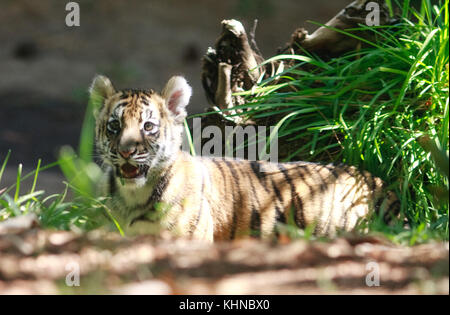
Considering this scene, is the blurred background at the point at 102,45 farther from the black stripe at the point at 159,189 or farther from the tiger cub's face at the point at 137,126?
the black stripe at the point at 159,189

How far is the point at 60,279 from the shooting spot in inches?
103

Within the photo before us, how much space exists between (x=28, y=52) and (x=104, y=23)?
223cm

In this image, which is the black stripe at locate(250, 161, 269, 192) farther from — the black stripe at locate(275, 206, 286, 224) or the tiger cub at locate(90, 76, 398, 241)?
the black stripe at locate(275, 206, 286, 224)

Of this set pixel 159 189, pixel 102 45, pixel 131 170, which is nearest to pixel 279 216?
pixel 159 189

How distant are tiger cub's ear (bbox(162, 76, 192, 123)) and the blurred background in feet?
28.5

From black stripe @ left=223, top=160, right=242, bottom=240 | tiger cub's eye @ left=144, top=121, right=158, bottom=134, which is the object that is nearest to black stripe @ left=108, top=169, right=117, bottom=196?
tiger cub's eye @ left=144, top=121, right=158, bottom=134

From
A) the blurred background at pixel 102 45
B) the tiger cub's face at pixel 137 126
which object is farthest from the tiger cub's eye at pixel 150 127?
the blurred background at pixel 102 45

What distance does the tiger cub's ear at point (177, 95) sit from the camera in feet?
15.4

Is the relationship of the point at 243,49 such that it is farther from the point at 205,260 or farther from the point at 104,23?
the point at 104,23

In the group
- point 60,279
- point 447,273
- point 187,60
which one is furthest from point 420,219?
point 187,60

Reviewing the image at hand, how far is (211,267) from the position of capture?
8.62 ft
